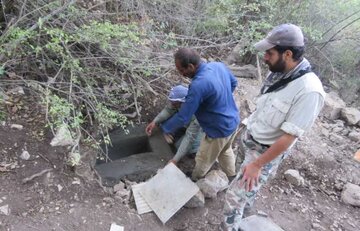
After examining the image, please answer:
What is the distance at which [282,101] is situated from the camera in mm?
2266

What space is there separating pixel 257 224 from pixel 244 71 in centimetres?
266

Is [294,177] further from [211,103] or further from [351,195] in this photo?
[211,103]

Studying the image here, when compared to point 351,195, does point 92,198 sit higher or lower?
lower

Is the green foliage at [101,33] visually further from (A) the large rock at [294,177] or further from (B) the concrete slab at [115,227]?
(A) the large rock at [294,177]

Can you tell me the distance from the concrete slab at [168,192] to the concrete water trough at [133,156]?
1.30 feet

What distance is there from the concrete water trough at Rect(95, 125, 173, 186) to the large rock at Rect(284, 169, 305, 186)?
1286 mm

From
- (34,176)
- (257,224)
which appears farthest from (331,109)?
(34,176)

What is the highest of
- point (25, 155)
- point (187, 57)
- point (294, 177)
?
point (187, 57)

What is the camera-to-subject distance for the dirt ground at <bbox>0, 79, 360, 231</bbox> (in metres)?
2.83

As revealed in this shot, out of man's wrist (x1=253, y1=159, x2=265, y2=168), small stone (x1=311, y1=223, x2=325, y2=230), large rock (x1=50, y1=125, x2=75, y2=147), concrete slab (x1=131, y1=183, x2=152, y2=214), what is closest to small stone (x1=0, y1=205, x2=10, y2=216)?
large rock (x1=50, y1=125, x2=75, y2=147)

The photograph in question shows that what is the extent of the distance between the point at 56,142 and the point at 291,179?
2.43 meters

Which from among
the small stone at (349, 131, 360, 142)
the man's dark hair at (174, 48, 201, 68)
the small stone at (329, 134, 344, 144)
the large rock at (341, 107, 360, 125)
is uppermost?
the man's dark hair at (174, 48, 201, 68)

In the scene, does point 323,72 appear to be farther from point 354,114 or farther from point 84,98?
point 84,98

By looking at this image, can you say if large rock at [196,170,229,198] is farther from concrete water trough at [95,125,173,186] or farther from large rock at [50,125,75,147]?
large rock at [50,125,75,147]
